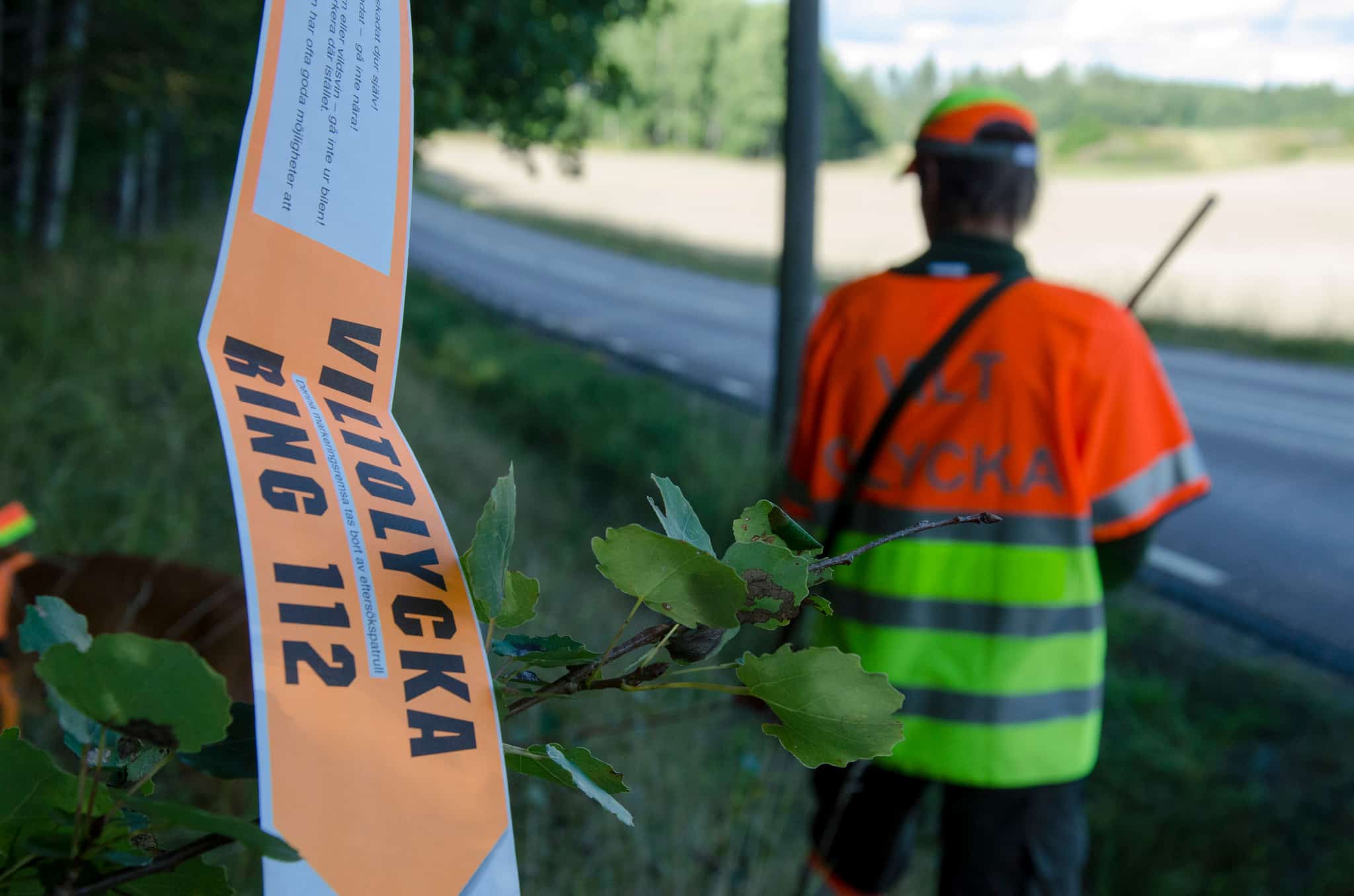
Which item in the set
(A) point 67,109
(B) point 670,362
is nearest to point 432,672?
(A) point 67,109

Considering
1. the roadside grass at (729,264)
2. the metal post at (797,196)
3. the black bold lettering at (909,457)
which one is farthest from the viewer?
the roadside grass at (729,264)

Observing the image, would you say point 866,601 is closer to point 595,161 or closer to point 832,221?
point 832,221

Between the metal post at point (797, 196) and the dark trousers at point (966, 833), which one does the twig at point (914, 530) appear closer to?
the dark trousers at point (966, 833)

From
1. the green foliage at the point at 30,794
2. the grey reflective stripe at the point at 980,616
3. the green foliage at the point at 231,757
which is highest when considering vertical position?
the green foliage at the point at 231,757

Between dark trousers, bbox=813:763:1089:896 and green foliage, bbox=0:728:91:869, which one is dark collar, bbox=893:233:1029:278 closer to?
dark trousers, bbox=813:763:1089:896

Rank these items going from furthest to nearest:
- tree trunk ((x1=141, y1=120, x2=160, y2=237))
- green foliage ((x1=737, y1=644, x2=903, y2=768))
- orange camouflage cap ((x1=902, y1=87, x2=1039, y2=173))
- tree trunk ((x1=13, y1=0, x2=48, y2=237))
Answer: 1. tree trunk ((x1=141, y1=120, x2=160, y2=237))
2. tree trunk ((x1=13, y1=0, x2=48, y2=237))
3. orange camouflage cap ((x1=902, y1=87, x2=1039, y2=173))
4. green foliage ((x1=737, y1=644, x2=903, y2=768))

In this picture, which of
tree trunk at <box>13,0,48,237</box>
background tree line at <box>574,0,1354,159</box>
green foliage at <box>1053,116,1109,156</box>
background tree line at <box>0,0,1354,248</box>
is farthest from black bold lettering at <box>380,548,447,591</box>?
green foliage at <box>1053,116,1109,156</box>

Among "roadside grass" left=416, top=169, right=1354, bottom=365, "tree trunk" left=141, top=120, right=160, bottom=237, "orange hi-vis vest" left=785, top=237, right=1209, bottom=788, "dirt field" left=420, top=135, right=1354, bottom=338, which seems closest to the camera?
"orange hi-vis vest" left=785, top=237, right=1209, bottom=788

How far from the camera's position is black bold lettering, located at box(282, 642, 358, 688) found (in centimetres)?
41

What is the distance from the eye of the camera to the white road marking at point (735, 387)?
41.3ft

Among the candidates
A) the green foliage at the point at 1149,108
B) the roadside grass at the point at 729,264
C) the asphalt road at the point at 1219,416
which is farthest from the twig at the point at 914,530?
the green foliage at the point at 1149,108

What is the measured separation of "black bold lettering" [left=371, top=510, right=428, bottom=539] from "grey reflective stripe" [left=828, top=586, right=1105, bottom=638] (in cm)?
186

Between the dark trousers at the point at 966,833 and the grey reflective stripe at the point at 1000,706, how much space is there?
171mm

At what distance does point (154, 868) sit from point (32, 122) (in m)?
10.4
